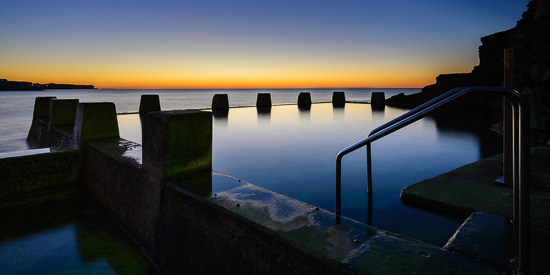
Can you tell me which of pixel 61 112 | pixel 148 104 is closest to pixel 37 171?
pixel 61 112

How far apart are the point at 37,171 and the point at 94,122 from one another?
49.5 inches

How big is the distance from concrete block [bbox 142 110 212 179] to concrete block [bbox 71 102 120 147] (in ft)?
8.99

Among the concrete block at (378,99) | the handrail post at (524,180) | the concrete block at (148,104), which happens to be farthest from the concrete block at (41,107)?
the concrete block at (378,99)

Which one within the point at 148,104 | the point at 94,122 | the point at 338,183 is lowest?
the point at 338,183

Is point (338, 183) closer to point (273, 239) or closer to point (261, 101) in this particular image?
point (273, 239)

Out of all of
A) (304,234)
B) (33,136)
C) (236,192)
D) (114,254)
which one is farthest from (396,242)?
(33,136)

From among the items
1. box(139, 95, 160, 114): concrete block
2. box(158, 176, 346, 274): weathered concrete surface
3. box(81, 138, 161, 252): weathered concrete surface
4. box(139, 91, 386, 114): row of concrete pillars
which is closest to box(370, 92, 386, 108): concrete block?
box(139, 91, 386, 114): row of concrete pillars

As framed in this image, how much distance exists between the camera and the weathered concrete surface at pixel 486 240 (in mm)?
1857

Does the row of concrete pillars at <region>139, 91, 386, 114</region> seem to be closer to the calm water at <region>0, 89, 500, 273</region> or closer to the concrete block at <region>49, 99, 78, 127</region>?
the calm water at <region>0, 89, 500, 273</region>

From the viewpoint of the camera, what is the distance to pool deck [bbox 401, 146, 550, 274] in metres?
1.94

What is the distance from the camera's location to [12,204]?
16.5 ft

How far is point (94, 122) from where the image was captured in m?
5.70

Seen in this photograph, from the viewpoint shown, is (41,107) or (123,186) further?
(41,107)

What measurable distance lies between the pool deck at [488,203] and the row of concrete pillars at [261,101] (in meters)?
14.9
